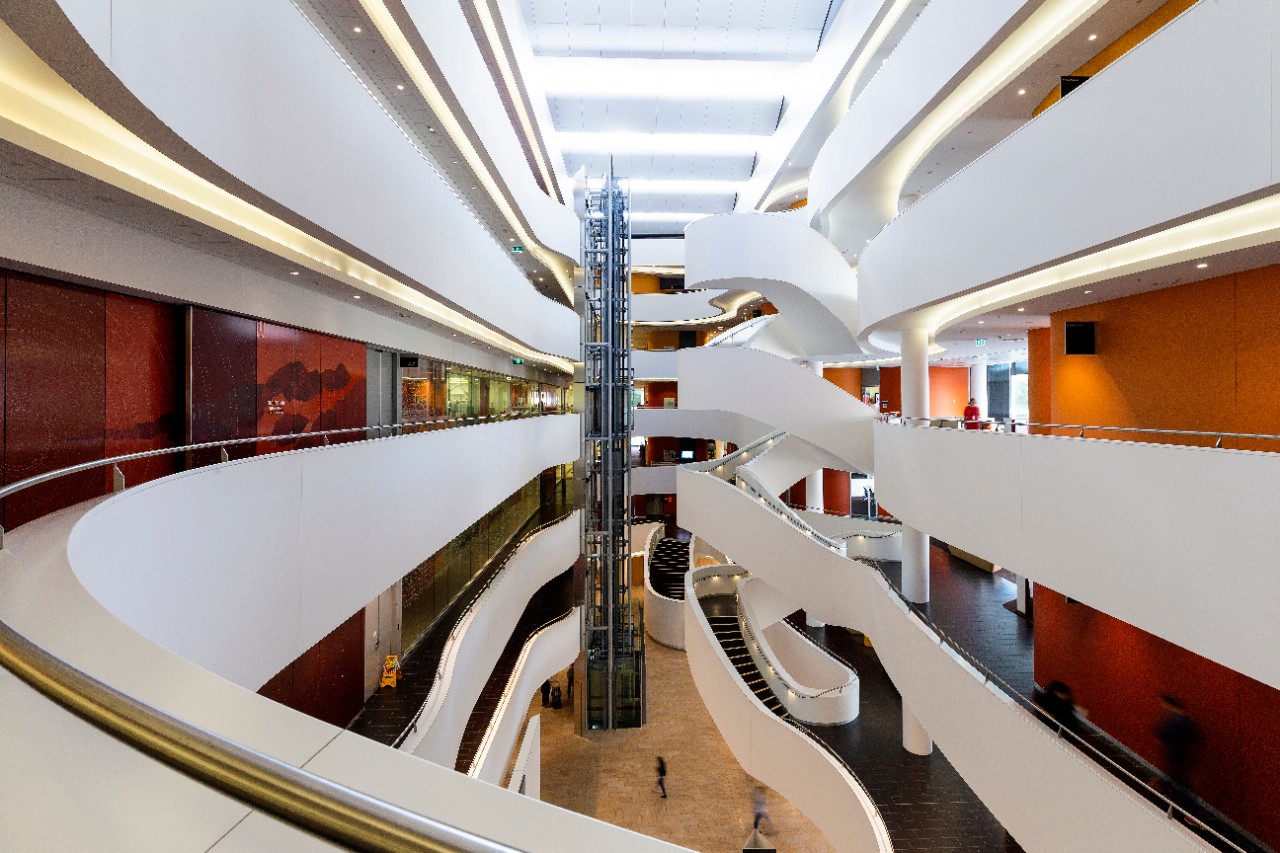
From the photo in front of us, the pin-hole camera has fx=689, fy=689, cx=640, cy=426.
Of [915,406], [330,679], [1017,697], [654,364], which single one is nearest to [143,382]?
[330,679]

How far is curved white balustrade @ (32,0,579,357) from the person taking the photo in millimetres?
4211

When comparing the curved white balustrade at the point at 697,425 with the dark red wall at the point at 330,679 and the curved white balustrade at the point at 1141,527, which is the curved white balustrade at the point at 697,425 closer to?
the dark red wall at the point at 330,679

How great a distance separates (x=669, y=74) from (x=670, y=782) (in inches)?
748

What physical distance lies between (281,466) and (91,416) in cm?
211

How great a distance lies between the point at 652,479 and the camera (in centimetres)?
2852

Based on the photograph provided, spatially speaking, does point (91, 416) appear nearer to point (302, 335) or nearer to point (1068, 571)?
point (302, 335)

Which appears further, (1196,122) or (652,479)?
(652,479)

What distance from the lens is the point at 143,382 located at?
23.7ft

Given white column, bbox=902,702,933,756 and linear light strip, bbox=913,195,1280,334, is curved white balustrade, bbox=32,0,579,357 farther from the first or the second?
white column, bbox=902,702,933,756

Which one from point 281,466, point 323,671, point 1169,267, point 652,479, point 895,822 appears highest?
point 1169,267

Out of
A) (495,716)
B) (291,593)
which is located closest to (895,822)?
(495,716)

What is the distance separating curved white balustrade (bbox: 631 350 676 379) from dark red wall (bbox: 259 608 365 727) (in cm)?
1928

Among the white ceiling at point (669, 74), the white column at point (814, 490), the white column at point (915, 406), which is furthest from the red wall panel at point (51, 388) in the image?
the white column at point (814, 490)

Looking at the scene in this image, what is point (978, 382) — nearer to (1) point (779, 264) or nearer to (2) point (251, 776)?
(1) point (779, 264)
